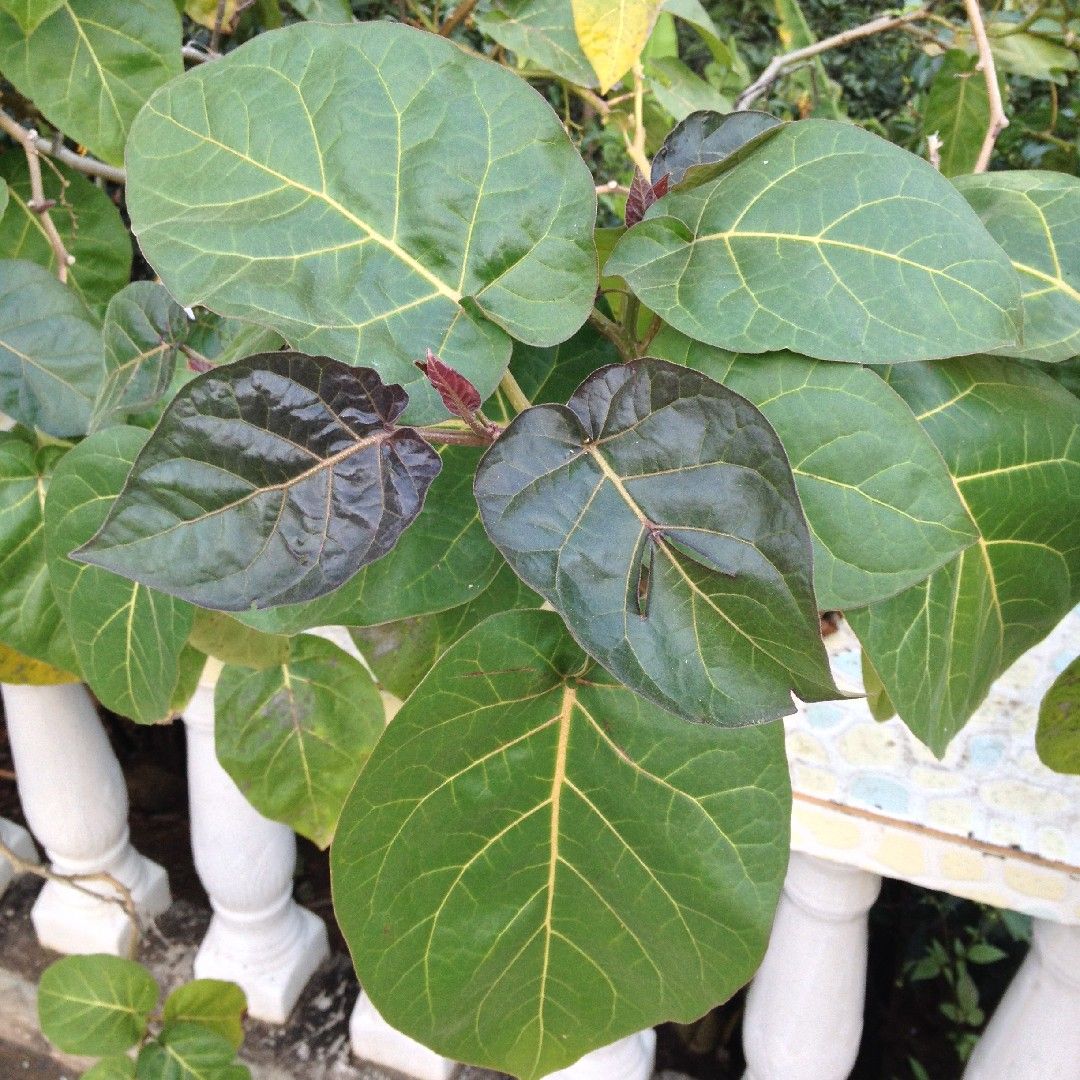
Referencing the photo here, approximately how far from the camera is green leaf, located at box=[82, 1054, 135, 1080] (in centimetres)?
81

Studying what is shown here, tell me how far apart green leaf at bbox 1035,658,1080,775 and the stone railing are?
94 millimetres

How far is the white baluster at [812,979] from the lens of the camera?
72 centimetres

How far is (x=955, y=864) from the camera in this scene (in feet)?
1.91

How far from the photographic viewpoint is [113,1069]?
816mm

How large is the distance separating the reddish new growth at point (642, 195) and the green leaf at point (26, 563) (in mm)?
388

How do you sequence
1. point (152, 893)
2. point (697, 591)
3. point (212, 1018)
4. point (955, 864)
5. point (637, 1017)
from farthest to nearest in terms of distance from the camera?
point (152, 893), point (212, 1018), point (955, 864), point (637, 1017), point (697, 591)

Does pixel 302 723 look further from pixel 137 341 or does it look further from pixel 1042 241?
pixel 1042 241

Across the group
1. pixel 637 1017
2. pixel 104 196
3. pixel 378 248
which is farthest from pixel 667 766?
pixel 104 196

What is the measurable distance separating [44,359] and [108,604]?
0.51 feet

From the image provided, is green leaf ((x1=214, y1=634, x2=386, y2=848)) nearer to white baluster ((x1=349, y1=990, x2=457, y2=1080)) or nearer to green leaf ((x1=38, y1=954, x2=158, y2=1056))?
green leaf ((x1=38, y1=954, x2=158, y2=1056))

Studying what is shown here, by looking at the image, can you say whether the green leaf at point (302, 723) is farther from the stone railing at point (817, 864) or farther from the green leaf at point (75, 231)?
the green leaf at point (75, 231)

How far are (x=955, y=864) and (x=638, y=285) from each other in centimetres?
40

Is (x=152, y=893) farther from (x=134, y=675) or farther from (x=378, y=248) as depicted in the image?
(x=378, y=248)

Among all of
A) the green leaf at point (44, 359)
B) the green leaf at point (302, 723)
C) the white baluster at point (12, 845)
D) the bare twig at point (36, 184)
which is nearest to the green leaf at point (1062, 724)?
the green leaf at point (302, 723)
